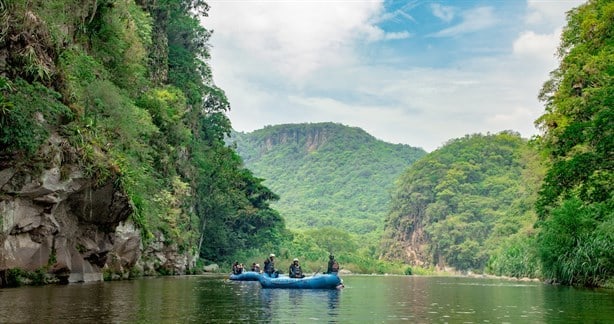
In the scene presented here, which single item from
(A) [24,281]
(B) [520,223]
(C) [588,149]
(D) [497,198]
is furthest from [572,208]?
(D) [497,198]

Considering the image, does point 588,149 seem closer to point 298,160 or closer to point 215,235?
point 215,235

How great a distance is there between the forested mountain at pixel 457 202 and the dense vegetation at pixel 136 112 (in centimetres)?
3535

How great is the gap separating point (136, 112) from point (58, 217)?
10.6m

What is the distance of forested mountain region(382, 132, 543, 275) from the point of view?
99.5 meters

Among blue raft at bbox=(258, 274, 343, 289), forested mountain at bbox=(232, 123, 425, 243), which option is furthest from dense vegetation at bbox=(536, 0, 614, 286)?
forested mountain at bbox=(232, 123, 425, 243)

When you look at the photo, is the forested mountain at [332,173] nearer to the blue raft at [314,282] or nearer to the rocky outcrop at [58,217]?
the blue raft at [314,282]

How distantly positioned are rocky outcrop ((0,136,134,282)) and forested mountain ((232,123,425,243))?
109718mm

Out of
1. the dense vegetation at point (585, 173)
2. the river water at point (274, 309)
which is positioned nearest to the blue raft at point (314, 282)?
the river water at point (274, 309)

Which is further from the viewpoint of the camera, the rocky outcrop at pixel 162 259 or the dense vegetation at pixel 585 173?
the rocky outcrop at pixel 162 259

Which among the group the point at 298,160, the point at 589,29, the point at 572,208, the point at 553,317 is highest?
the point at 298,160

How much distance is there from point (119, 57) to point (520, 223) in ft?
190

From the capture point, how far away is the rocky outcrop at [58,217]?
22766 millimetres

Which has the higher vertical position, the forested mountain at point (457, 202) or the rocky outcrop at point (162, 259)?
the forested mountain at point (457, 202)

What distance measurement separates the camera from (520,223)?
81.2 meters
